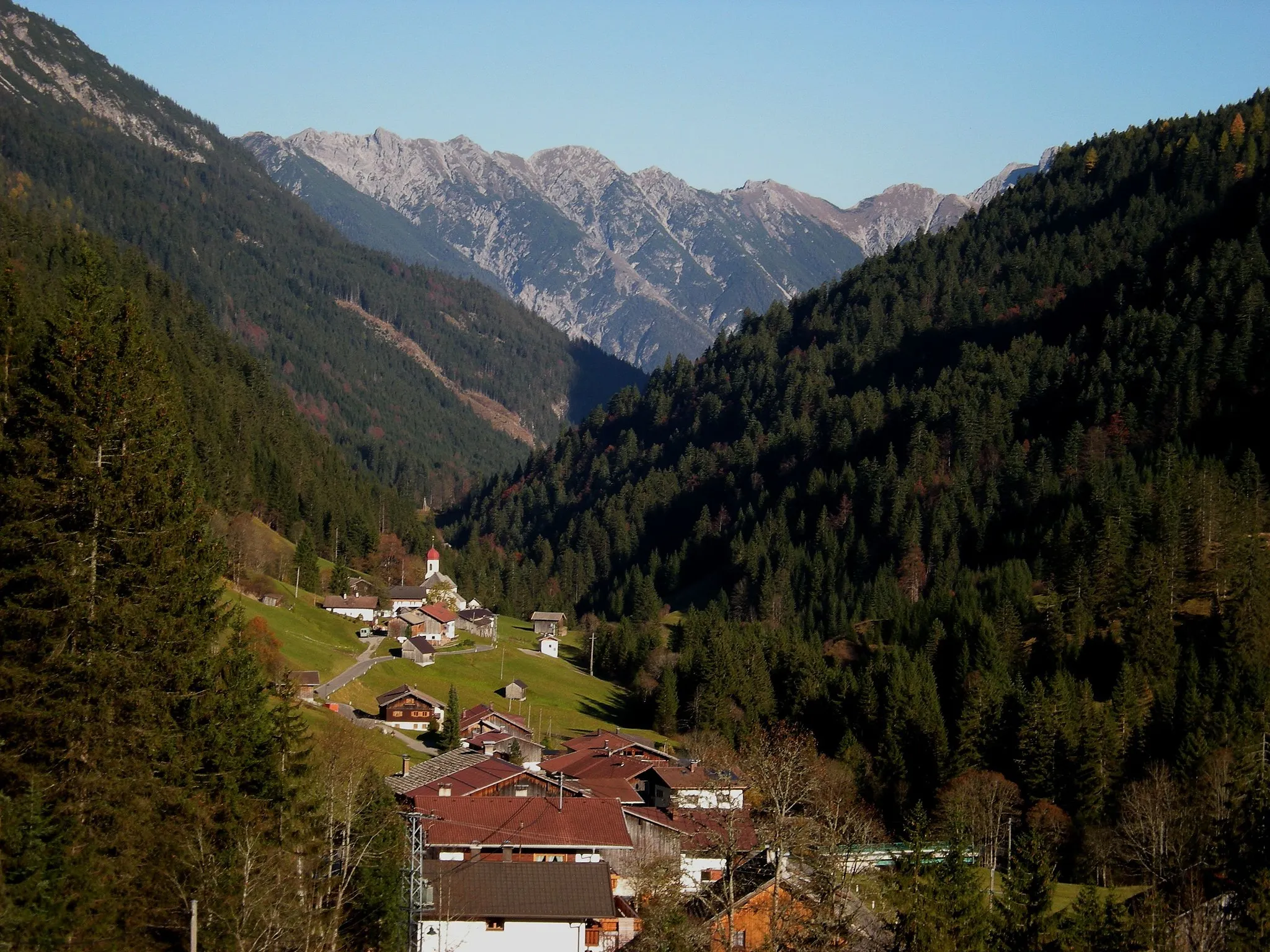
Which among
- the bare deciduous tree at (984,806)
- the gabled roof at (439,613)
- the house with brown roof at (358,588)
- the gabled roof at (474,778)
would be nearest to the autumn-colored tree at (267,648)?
the gabled roof at (474,778)

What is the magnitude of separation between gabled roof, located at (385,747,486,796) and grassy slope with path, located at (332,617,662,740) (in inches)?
806

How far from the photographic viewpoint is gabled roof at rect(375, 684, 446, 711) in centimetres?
10256

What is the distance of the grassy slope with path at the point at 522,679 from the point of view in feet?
366

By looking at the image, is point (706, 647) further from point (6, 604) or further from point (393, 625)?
point (6, 604)

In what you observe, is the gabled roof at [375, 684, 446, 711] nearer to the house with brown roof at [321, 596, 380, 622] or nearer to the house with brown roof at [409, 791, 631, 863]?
the house with brown roof at [321, 596, 380, 622]

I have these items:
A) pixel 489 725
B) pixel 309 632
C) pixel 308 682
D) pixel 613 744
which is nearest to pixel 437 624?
pixel 309 632

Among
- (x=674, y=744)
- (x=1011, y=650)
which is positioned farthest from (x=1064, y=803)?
(x=674, y=744)

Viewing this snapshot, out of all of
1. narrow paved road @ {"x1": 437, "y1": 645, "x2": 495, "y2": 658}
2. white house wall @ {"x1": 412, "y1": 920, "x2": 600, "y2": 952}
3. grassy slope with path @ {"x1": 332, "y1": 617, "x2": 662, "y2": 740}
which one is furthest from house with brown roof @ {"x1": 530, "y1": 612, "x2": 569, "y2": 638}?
white house wall @ {"x1": 412, "y1": 920, "x2": 600, "y2": 952}

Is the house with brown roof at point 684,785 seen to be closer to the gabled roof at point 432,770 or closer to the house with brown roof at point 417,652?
the gabled roof at point 432,770

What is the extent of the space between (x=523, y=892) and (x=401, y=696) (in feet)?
177

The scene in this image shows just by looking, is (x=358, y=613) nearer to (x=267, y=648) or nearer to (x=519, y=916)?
(x=267, y=648)

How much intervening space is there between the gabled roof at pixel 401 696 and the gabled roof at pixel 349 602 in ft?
92.3

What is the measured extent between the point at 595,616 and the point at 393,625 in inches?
1841

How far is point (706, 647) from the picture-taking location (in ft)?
405
